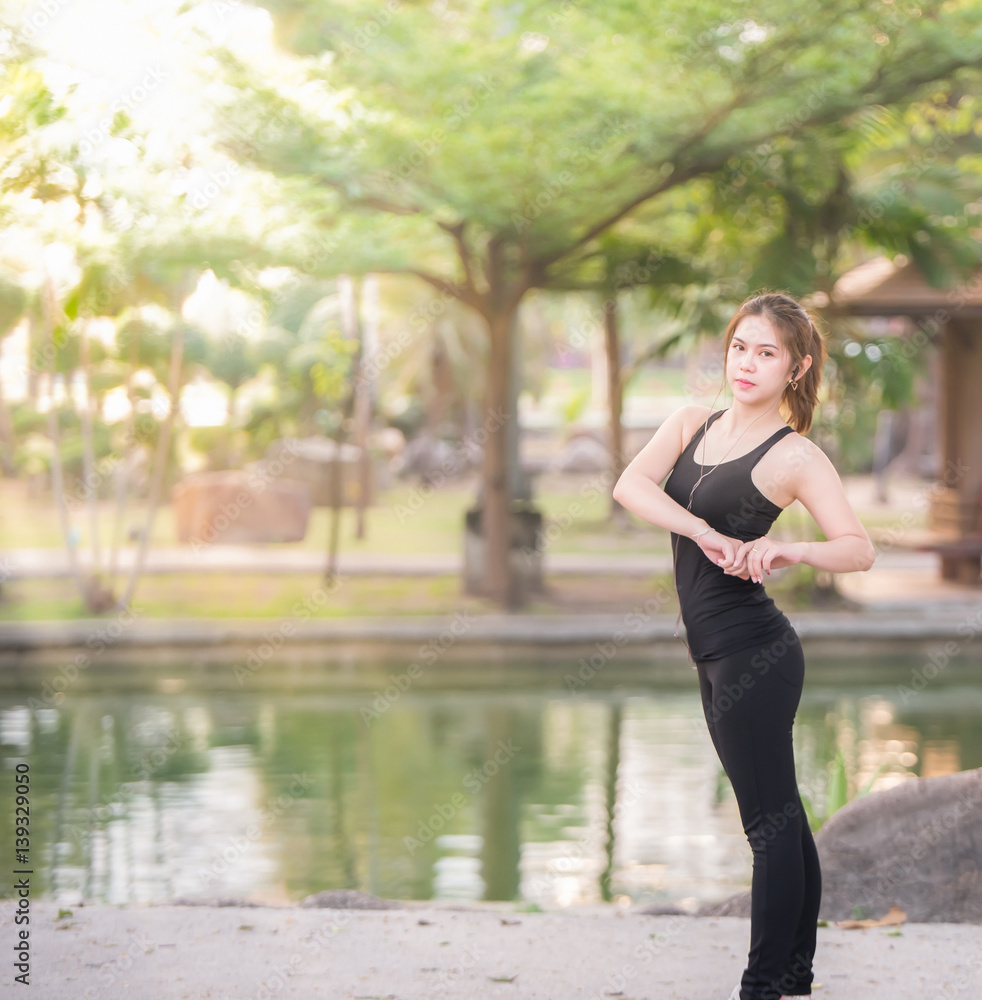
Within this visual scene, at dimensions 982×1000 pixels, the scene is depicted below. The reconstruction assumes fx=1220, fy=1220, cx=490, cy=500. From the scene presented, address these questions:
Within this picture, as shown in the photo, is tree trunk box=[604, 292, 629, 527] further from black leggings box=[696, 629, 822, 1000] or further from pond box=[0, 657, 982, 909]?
black leggings box=[696, 629, 822, 1000]

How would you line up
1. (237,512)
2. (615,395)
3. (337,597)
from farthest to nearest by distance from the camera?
(615,395)
(237,512)
(337,597)

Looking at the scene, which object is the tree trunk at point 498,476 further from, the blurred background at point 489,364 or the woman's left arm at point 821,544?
the woman's left arm at point 821,544

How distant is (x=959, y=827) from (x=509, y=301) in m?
8.33

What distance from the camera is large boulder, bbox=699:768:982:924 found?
4.00 meters

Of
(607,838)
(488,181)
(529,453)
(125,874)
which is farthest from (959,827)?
(529,453)

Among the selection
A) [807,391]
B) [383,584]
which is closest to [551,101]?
[383,584]

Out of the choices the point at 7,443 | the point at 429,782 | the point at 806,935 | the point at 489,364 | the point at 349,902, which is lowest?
the point at 429,782

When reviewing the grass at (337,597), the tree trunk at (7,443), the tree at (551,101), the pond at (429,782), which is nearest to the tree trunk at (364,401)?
the grass at (337,597)

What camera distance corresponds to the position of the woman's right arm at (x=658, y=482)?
280 centimetres

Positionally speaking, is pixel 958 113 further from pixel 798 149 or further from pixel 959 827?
pixel 959 827

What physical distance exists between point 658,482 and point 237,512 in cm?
1493

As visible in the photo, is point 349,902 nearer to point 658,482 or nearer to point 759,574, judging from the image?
point 658,482

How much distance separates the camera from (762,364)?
2869 mm

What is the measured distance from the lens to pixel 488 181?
10086 millimetres
